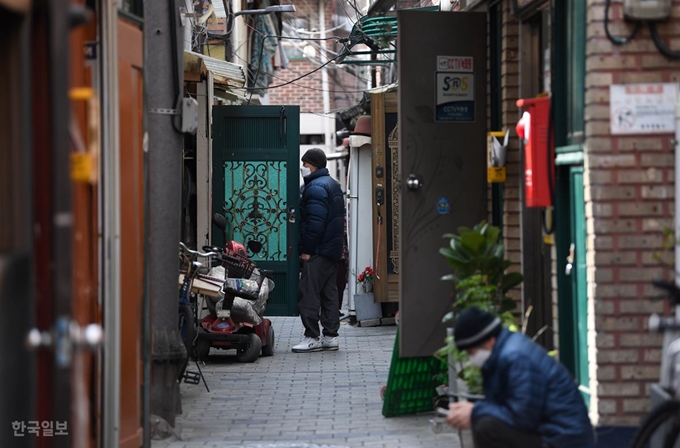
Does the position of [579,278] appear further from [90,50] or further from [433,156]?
[90,50]

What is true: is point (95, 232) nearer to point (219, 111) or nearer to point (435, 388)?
point (435, 388)

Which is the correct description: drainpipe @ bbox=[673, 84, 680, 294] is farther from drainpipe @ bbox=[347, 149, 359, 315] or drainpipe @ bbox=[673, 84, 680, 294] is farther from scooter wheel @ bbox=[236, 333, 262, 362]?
drainpipe @ bbox=[347, 149, 359, 315]

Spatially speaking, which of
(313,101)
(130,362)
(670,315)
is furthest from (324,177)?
(313,101)

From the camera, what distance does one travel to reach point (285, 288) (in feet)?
44.7

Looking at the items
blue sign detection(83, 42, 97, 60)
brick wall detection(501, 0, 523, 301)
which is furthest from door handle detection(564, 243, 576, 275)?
blue sign detection(83, 42, 97, 60)

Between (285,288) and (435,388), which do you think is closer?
(435,388)

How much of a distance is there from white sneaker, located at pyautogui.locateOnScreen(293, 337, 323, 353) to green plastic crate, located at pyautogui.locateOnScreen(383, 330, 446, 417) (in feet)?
12.8

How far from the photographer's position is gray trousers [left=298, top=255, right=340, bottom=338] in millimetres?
12164

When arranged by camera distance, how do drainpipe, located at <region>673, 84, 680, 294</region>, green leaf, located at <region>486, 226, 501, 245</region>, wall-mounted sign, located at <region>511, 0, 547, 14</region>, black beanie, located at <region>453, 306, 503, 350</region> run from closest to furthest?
black beanie, located at <region>453, 306, 503, 350</region>, drainpipe, located at <region>673, 84, 680, 294</region>, green leaf, located at <region>486, 226, 501, 245</region>, wall-mounted sign, located at <region>511, 0, 547, 14</region>

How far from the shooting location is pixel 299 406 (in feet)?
29.7

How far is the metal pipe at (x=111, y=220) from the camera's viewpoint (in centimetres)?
611

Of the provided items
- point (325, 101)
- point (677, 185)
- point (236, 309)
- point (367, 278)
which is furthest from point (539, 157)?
point (325, 101)

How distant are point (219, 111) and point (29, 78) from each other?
8.97 meters

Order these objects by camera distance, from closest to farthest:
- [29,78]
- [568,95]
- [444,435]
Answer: [29,78] → [568,95] → [444,435]
